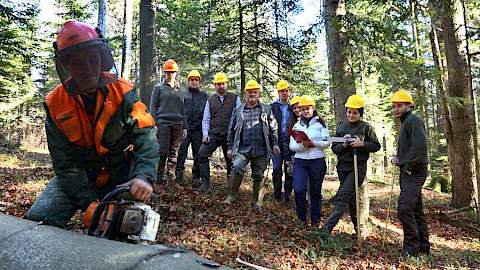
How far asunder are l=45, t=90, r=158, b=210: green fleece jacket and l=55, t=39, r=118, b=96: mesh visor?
0.25m

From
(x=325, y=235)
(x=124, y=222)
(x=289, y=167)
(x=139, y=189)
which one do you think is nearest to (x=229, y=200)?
(x=289, y=167)

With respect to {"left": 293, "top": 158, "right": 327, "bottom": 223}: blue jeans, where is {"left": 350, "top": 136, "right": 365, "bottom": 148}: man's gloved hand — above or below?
above

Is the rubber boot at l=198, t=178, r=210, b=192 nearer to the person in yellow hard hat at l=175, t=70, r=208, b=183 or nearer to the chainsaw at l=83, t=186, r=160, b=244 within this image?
the person in yellow hard hat at l=175, t=70, r=208, b=183

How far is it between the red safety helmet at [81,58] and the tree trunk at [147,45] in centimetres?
688

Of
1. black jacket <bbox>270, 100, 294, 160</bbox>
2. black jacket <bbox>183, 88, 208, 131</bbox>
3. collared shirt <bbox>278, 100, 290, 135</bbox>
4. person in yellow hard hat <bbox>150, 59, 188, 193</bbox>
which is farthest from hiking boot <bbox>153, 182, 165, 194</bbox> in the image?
collared shirt <bbox>278, 100, 290, 135</bbox>

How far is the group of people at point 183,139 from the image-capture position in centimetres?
276

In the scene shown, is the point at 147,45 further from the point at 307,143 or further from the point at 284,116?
the point at 307,143

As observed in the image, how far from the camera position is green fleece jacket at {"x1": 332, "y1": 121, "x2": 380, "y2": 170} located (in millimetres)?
6438

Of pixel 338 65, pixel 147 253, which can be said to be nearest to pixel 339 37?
pixel 338 65

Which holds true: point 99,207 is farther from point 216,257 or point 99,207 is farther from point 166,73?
point 166,73

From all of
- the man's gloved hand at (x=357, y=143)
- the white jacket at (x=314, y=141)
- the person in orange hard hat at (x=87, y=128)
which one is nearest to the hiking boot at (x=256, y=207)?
the white jacket at (x=314, y=141)

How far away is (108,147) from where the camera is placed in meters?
2.92

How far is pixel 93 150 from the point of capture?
2.95 metres

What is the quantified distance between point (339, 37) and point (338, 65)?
1.68 ft
